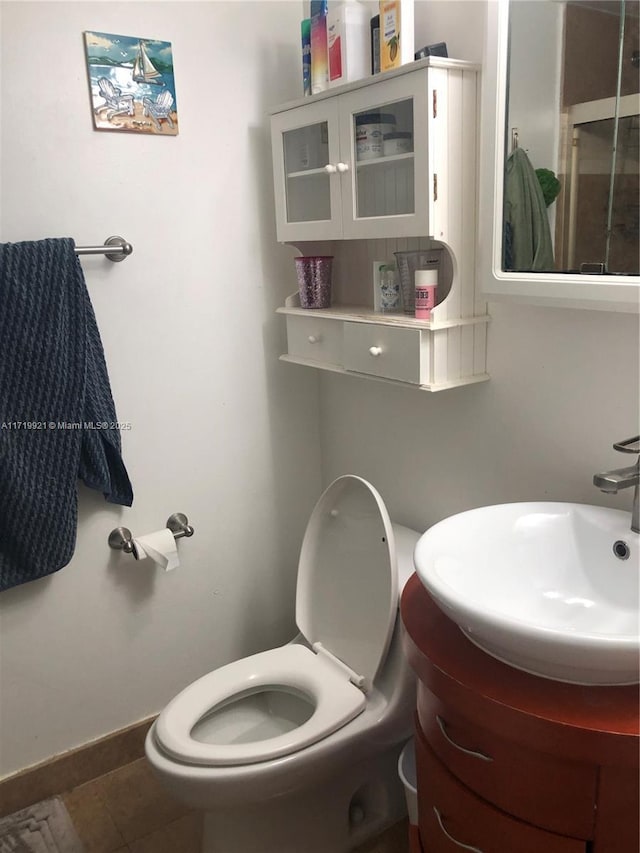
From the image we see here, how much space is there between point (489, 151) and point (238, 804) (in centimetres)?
132

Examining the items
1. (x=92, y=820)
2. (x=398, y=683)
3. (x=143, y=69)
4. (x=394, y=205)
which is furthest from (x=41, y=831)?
(x=143, y=69)

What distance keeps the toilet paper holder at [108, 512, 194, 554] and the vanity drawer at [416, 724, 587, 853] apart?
2.86ft

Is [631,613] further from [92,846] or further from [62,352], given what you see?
[92,846]

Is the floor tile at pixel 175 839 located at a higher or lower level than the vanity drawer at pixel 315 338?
lower

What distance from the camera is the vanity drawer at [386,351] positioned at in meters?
1.41

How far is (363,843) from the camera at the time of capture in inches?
64.0

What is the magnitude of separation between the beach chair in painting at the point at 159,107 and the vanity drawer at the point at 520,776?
1.39m

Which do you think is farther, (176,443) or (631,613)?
(176,443)

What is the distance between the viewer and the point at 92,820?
1.73 m

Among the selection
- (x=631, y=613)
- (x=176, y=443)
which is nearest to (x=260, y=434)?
(x=176, y=443)

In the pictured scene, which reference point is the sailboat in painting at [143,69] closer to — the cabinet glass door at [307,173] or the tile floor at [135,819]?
the cabinet glass door at [307,173]

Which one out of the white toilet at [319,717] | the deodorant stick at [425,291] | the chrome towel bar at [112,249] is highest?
the chrome towel bar at [112,249]

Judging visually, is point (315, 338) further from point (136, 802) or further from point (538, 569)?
point (136, 802)

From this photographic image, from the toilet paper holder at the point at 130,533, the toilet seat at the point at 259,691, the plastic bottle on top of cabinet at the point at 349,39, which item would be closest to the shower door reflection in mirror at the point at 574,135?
the plastic bottle on top of cabinet at the point at 349,39
